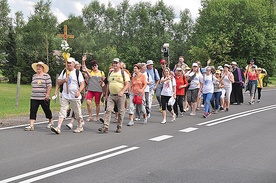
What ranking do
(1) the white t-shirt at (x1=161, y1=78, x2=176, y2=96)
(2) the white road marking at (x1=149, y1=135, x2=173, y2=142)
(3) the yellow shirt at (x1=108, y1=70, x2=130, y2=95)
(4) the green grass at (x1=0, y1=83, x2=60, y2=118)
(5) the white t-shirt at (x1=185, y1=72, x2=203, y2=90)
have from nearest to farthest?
(2) the white road marking at (x1=149, y1=135, x2=173, y2=142) → (3) the yellow shirt at (x1=108, y1=70, x2=130, y2=95) → (1) the white t-shirt at (x1=161, y1=78, x2=176, y2=96) → (4) the green grass at (x1=0, y1=83, x2=60, y2=118) → (5) the white t-shirt at (x1=185, y1=72, x2=203, y2=90)

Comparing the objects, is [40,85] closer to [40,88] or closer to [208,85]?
[40,88]

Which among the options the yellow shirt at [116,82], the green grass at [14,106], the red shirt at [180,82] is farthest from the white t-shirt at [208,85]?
the green grass at [14,106]

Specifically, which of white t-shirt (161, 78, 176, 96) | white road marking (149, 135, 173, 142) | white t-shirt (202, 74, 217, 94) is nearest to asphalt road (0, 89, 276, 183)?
white road marking (149, 135, 173, 142)

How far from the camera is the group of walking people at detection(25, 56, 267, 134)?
954cm

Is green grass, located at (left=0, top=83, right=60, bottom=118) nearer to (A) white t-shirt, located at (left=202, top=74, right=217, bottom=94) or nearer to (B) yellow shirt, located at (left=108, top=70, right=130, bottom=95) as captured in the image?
(B) yellow shirt, located at (left=108, top=70, right=130, bottom=95)

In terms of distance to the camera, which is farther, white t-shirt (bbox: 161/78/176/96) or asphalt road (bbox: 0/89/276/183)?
white t-shirt (bbox: 161/78/176/96)

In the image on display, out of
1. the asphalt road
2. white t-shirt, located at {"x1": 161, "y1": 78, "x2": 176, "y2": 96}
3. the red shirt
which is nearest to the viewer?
the asphalt road

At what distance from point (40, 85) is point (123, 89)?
6.66 ft

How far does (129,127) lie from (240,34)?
108ft

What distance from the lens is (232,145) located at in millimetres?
8258

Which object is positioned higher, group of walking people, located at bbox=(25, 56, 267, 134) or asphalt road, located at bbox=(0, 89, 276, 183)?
group of walking people, located at bbox=(25, 56, 267, 134)

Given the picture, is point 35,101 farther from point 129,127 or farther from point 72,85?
point 129,127

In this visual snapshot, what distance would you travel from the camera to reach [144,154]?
726 cm

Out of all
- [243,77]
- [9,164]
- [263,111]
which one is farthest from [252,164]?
[243,77]
